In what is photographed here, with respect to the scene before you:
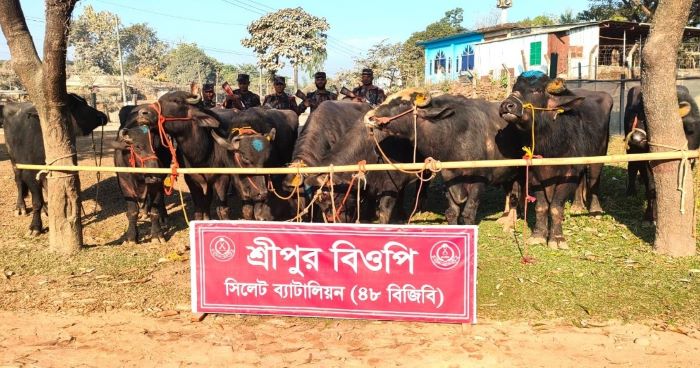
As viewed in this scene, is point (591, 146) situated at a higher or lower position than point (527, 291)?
higher

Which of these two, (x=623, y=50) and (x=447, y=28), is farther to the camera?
(x=447, y=28)

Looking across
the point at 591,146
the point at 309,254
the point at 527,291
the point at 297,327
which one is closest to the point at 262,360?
the point at 297,327

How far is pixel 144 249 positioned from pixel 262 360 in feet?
12.2

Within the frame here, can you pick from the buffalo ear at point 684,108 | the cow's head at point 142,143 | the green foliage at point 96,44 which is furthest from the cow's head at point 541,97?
the green foliage at point 96,44

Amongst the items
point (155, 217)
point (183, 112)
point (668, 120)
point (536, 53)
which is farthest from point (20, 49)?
point (536, 53)

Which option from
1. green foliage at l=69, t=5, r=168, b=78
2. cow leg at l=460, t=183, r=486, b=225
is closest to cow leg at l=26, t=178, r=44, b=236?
cow leg at l=460, t=183, r=486, b=225

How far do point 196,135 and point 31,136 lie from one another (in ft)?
9.78

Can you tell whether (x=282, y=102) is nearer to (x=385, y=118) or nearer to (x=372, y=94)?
(x=372, y=94)

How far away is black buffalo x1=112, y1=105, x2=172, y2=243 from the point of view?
6.89 metres

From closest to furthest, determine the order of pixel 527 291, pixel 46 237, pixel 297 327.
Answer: pixel 297 327
pixel 527 291
pixel 46 237

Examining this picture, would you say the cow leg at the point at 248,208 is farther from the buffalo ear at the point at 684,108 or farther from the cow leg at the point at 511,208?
the buffalo ear at the point at 684,108

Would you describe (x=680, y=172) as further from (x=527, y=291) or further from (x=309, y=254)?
(x=309, y=254)

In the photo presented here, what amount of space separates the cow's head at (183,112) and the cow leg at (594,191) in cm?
539

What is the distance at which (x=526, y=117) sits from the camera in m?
6.14
